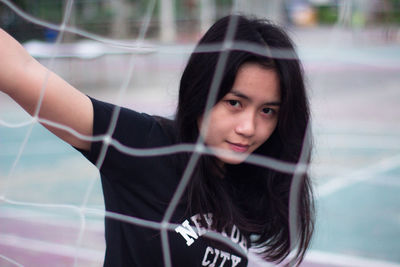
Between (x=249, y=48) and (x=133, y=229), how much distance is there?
0.34m

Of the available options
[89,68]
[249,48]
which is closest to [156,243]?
[249,48]

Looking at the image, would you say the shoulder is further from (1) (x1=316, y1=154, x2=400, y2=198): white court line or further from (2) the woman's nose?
(1) (x1=316, y1=154, x2=400, y2=198): white court line

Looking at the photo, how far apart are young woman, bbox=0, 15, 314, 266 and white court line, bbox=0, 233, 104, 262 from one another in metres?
1.37

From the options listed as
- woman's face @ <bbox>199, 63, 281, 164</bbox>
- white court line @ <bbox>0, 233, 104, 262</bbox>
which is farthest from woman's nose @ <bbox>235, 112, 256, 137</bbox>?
white court line @ <bbox>0, 233, 104, 262</bbox>

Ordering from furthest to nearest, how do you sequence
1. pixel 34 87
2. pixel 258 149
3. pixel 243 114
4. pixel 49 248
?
pixel 49 248 < pixel 258 149 < pixel 243 114 < pixel 34 87

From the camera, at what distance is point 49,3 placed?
7723mm

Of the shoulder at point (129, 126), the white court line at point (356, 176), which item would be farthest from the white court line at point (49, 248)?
the shoulder at point (129, 126)

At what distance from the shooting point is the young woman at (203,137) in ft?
2.85

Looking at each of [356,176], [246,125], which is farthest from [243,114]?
[356,176]

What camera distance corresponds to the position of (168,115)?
1.19 meters

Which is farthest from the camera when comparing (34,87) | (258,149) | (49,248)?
(49,248)

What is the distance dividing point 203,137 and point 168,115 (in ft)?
0.94

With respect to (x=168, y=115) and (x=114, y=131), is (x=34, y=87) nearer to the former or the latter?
(x=114, y=131)

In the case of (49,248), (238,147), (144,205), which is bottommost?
(49,248)
